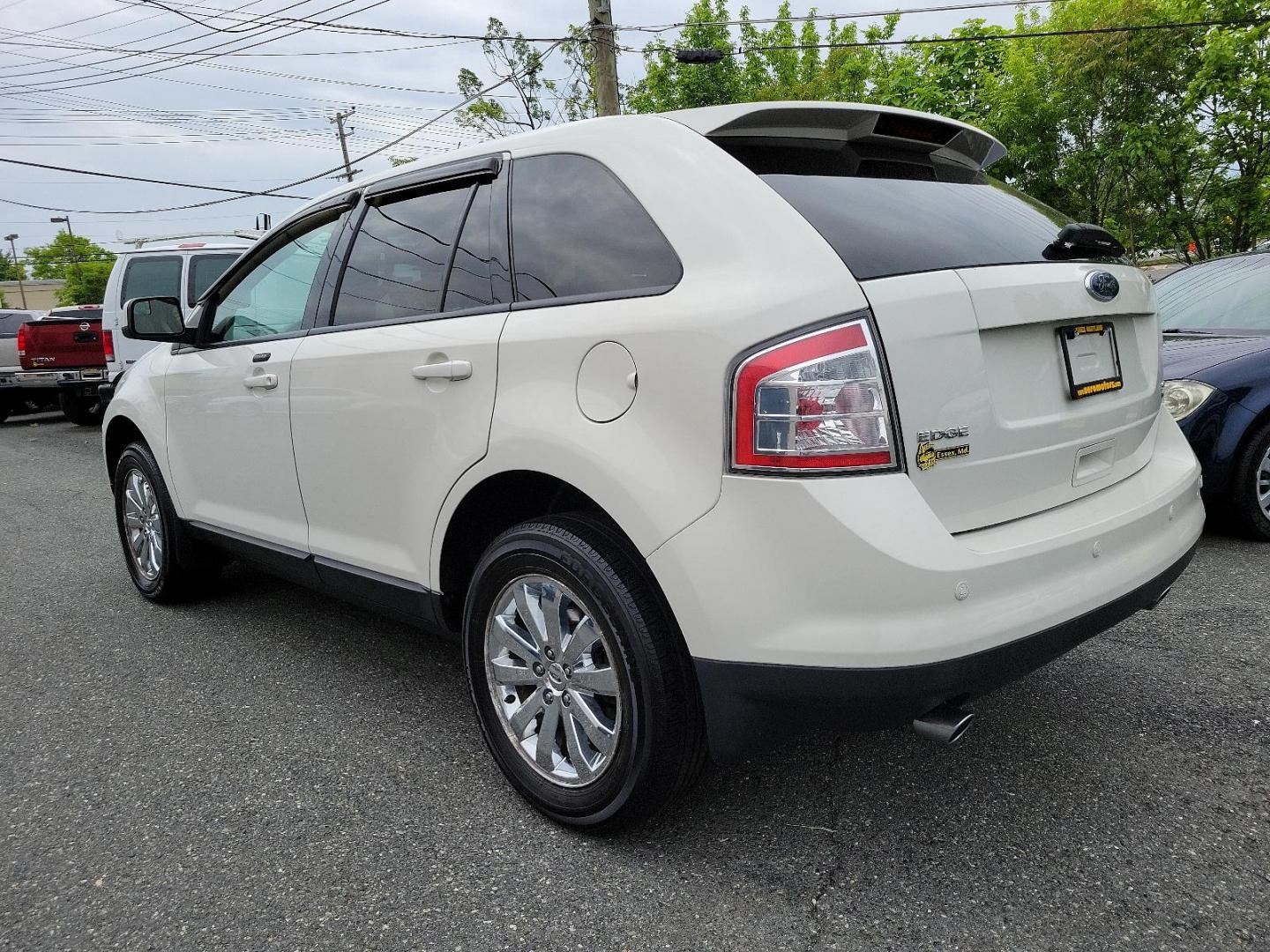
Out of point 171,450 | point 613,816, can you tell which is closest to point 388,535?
point 613,816

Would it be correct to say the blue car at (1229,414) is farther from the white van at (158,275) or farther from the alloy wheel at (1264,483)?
the white van at (158,275)

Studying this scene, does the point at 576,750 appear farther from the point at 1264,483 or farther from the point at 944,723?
the point at 1264,483

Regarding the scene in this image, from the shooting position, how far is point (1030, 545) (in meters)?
2.09

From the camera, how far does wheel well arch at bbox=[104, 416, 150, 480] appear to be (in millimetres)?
4633

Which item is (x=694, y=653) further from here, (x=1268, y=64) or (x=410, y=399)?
(x=1268, y=64)

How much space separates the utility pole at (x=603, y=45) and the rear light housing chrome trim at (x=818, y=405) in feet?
→ 48.0

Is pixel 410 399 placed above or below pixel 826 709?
above

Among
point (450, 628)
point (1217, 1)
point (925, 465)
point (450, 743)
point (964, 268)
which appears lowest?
point (450, 743)

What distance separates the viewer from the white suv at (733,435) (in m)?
1.94

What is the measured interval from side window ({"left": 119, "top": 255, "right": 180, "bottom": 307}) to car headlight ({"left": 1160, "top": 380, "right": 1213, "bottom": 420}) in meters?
9.54

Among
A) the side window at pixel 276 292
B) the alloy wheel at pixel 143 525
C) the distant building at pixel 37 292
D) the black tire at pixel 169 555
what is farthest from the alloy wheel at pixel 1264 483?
the distant building at pixel 37 292

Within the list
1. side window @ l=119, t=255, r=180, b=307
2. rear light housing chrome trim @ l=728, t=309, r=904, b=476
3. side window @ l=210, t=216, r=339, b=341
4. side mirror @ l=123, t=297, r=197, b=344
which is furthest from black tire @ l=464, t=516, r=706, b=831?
side window @ l=119, t=255, r=180, b=307

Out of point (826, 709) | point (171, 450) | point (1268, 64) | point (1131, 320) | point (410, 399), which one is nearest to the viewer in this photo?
point (826, 709)

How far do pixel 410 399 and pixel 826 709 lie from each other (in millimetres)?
1486
